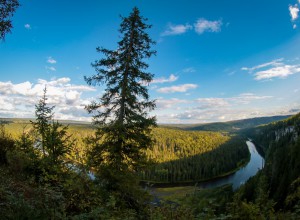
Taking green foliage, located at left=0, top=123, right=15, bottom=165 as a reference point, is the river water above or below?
below

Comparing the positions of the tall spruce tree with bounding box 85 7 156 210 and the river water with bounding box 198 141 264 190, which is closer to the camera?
the tall spruce tree with bounding box 85 7 156 210

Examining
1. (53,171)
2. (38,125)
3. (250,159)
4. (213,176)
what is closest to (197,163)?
(213,176)

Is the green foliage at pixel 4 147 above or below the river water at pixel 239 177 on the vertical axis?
above

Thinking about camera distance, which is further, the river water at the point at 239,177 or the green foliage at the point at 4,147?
the river water at the point at 239,177

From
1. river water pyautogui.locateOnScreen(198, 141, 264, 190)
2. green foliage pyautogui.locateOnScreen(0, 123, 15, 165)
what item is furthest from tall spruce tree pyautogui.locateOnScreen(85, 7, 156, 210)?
river water pyautogui.locateOnScreen(198, 141, 264, 190)

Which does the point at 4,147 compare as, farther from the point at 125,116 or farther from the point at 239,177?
the point at 239,177

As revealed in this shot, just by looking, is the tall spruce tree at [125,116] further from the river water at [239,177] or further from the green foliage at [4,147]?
the river water at [239,177]

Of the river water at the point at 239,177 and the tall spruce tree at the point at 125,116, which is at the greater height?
the tall spruce tree at the point at 125,116

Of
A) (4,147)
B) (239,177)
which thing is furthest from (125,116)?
(239,177)

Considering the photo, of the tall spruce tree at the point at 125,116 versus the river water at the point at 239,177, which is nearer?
the tall spruce tree at the point at 125,116

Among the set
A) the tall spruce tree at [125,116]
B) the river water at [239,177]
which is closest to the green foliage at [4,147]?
the tall spruce tree at [125,116]

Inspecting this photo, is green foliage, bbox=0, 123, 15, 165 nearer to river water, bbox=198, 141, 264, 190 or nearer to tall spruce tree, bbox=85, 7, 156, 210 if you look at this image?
tall spruce tree, bbox=85, 7, 156, 210

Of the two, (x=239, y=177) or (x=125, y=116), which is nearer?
(x=125, y=116)

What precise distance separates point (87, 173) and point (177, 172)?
3530 inches
